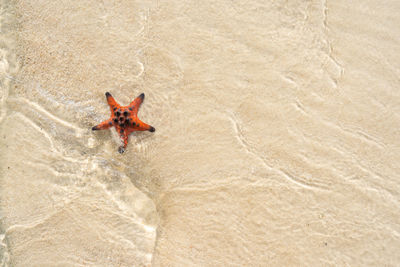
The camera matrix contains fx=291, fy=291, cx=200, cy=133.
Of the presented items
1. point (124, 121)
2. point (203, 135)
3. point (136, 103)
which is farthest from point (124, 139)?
point (203, 135)

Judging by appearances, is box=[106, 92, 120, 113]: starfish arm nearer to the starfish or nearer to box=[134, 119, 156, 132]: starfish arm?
the starfish

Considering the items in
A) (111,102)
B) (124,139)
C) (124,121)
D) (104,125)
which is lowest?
(124,139)

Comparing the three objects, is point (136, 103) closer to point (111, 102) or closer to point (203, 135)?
point (111, 102)

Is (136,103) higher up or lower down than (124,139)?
higher up

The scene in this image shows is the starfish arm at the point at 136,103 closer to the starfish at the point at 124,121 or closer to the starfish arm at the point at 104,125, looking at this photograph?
the starfish at the point at 124,121

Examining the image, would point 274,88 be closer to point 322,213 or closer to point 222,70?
point 222,70

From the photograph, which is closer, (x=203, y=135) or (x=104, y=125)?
(x=104, y=125)

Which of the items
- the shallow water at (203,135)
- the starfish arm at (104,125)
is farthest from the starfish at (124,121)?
the shallow water at (203,135)

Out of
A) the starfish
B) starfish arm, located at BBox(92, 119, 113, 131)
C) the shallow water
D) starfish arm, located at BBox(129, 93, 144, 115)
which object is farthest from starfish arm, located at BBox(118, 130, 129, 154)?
starfish arm, located at BBox(129, 93, 144, 115)
